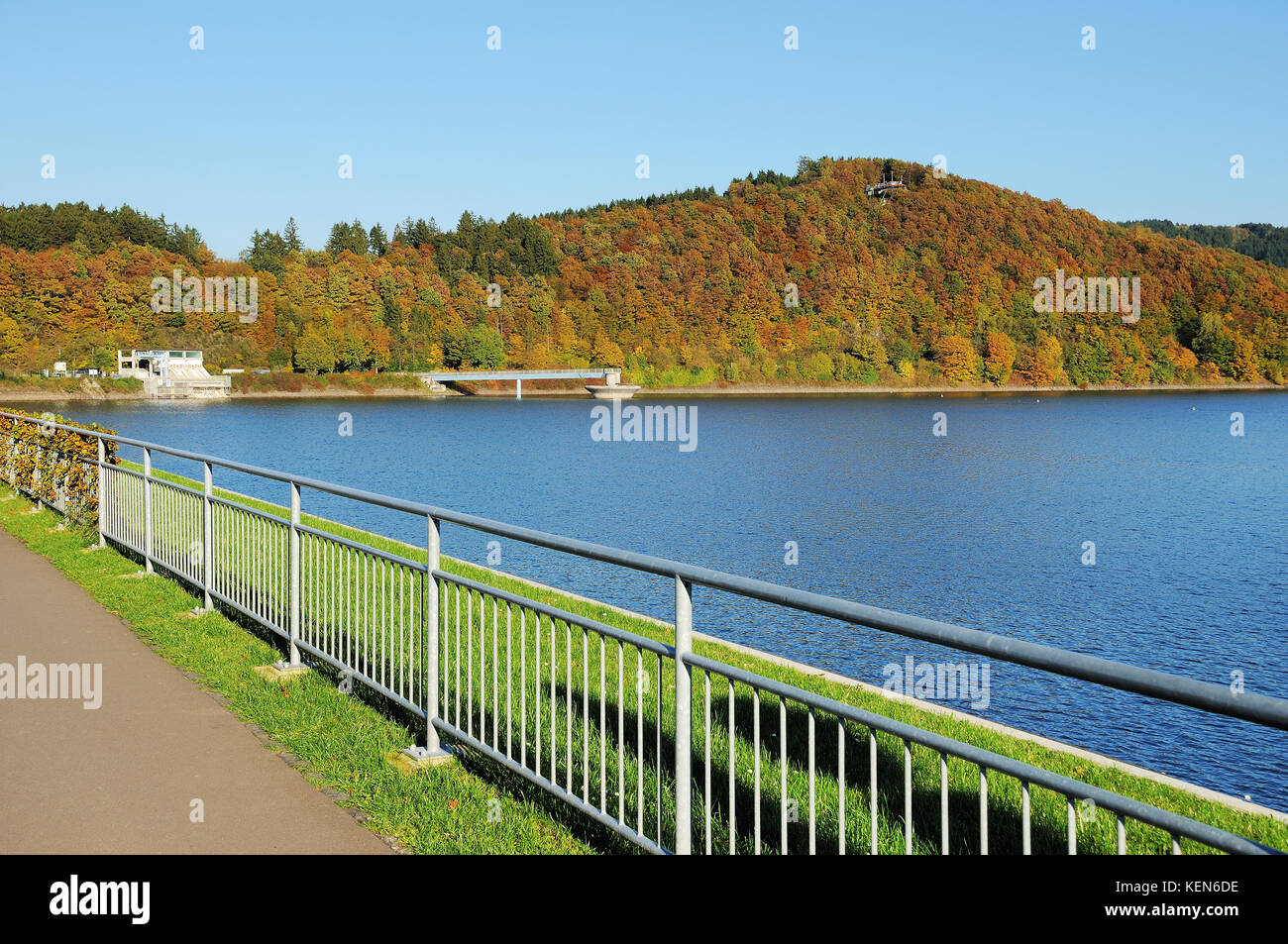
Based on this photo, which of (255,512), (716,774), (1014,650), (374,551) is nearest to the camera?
(1014,650)

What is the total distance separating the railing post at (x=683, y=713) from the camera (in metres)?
4.15

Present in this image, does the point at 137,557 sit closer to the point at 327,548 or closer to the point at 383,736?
the point at 327,548

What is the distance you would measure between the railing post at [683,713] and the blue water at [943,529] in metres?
7.07

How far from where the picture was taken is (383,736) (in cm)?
618

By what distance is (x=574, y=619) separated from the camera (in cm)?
478

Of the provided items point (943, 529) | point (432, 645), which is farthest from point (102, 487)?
point (943, 529)

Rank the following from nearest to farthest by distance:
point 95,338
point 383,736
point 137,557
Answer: point 383,736 → point 137,557 → point 95,338

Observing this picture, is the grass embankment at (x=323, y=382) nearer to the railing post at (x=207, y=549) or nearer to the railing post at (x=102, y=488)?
the railing post at (x=102, y=488)

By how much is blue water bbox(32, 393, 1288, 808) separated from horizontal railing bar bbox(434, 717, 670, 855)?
690 cm

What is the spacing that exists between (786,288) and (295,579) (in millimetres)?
163855

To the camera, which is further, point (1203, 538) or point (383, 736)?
point (1203, 538)

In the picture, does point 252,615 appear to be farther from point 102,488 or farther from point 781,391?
point 781,391
